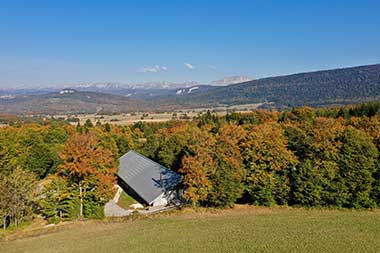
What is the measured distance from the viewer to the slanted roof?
115 ft

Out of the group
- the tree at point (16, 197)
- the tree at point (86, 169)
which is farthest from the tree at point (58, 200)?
the tree at point (16, 197)

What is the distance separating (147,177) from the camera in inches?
1526

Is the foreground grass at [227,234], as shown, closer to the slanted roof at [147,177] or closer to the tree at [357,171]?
the tree at [357,171]

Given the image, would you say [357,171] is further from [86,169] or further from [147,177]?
[86,169]

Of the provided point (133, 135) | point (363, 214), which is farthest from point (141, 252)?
point (133, 135)

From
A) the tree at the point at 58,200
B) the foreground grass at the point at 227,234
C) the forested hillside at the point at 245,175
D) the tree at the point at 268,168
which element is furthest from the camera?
the tree at the point at 268,168

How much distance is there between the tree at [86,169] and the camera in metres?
29.6

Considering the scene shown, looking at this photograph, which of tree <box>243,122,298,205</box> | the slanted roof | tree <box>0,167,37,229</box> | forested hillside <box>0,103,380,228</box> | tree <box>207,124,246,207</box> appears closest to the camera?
tree <box>0,167,37,229</box>

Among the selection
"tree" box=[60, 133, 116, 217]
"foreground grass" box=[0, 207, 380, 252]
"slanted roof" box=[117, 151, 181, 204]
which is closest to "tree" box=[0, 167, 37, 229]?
"tree" box=[60, 133, 116, 217]

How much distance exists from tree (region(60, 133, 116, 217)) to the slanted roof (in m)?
5.45

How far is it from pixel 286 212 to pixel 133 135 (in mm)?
43078

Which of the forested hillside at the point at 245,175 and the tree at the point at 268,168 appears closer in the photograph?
the forested hillside at the point at 245,175

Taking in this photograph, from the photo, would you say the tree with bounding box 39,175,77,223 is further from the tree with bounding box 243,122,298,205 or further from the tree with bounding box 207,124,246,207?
the tree with bounding box 243,122,298,205

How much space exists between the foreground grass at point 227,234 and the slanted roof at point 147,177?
6.65 meters
